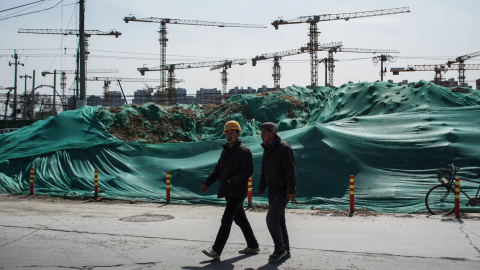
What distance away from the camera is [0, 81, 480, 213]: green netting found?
12445 mm

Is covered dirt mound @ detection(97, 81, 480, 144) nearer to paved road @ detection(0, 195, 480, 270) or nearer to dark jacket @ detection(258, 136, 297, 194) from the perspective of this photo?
paved road @ detection(0, 195, 480, 270)

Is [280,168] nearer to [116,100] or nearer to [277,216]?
[277,216]

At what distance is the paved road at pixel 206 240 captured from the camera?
614 cm

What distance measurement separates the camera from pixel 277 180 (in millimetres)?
6078

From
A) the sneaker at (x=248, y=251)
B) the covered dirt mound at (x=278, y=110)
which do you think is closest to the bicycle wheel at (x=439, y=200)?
the sneaker at (x=248, y=251)

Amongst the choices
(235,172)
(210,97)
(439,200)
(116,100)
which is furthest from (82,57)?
(116,100)

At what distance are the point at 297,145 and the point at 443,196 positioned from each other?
4418mm

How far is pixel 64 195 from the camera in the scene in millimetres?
13922

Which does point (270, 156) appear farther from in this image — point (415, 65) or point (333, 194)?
point (415, 65)

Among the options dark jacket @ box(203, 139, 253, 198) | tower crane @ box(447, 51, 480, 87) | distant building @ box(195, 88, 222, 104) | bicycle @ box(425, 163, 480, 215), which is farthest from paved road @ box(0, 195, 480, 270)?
tower crane @ box(447, 51, 480, 87)

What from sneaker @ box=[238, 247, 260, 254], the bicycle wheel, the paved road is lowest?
the paved road

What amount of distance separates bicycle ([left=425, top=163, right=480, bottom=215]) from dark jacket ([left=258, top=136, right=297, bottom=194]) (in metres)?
5.65

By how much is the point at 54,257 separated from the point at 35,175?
9.87 metres

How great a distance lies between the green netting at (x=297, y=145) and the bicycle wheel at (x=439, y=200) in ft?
1.06
